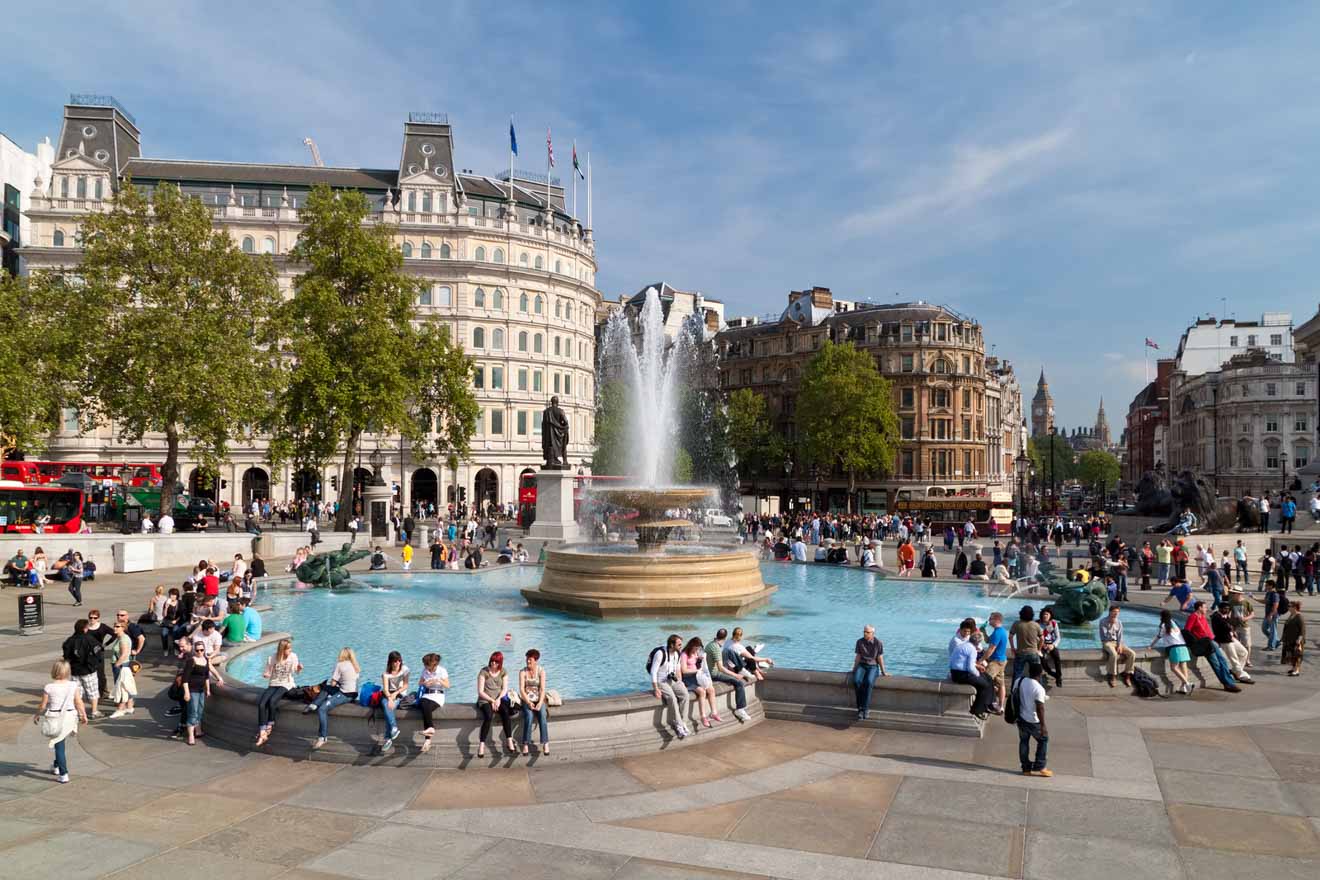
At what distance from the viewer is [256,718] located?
10766 millimetres

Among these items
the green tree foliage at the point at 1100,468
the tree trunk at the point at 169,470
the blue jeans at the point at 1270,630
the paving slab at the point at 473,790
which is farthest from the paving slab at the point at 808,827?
the green tree foliage at the point at 1100,468

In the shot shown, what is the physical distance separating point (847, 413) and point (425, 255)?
33256mm

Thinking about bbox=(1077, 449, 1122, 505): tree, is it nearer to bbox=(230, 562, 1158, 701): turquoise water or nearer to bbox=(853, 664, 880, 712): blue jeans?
bbox=(230, 562, 1158, 701): turquoise water

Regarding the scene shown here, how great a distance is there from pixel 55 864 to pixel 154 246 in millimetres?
34245

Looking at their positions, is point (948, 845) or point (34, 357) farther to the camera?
point (34, 357)

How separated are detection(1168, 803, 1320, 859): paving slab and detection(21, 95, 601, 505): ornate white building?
54.7 m

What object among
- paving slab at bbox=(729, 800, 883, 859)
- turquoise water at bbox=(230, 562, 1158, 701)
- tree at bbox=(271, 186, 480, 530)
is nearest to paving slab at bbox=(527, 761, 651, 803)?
paving slab at bbox=(729, 800, 883, 859)

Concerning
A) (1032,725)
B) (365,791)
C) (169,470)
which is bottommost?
(365,791)

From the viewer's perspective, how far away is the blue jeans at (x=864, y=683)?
37.7ft

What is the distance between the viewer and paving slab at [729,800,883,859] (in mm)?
7883

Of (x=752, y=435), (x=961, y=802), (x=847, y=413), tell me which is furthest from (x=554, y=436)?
(x=752, y=435)

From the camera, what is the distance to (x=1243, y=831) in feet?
26.8

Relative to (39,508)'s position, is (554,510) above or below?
below

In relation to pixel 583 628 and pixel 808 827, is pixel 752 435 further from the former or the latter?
pixel 808 827
